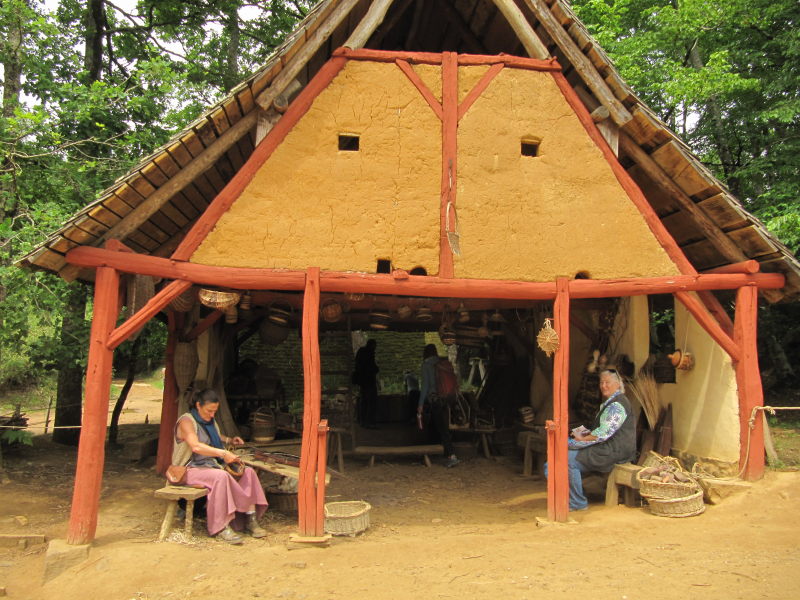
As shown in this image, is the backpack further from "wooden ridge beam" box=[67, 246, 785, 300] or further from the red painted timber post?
the red painted timber post

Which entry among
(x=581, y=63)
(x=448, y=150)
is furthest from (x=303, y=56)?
(x=581, y=63)

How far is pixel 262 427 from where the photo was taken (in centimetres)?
883

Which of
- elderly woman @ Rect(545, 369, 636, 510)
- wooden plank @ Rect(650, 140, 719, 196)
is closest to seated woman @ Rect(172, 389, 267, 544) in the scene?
elderly woman @ Rect(545, 369, 636, 510)

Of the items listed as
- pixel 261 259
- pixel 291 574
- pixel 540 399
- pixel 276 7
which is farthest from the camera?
pixel 276 7

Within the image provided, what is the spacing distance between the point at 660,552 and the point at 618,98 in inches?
174

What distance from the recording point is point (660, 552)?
5.10 meters

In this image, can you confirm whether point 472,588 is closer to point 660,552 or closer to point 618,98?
point 660,552

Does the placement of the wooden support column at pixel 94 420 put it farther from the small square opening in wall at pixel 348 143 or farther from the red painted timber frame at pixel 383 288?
the small square opening in wall at pixel 348 143

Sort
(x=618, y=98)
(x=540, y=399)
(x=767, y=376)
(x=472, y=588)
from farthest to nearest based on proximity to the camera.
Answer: (x=767, y=376)
(x=540, y=399)
(x=618, y=98)
(x=472, y=588)

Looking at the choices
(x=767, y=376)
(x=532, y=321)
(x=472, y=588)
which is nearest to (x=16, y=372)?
(x=532, y=321)

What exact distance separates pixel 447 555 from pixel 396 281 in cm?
252

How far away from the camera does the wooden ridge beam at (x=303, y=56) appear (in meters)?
6.00

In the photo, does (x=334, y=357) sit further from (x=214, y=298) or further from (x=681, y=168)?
(x=681, y=168)

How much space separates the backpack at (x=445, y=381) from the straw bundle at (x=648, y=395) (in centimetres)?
277
